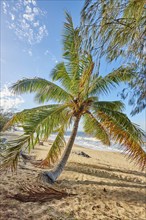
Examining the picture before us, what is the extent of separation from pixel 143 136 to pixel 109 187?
2429mm

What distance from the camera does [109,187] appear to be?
6879 mm

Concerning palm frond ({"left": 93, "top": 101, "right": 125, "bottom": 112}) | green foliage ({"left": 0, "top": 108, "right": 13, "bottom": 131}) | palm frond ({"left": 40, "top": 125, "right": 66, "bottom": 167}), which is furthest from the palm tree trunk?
green foliage ({"left": 0, "top": 108, "right": 13, "bottom": 131})

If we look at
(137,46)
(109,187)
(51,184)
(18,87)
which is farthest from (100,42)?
(109,187)

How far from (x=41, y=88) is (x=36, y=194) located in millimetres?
3450

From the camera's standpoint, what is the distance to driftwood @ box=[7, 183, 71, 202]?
4516 millimetres

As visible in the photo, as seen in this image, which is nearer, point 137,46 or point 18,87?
point 137,46

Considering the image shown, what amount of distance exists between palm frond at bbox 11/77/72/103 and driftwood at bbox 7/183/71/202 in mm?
3014

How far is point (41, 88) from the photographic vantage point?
6715mm

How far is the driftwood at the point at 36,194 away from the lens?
452cm

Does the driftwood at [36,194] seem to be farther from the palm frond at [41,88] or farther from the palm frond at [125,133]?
the palm frond at [41,88]

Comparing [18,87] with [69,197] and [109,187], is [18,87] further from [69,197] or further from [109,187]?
[109,187]

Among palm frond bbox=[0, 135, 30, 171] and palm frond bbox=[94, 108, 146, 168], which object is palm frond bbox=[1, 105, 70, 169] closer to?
palm frond bbox=[0, 135, 30, 171]

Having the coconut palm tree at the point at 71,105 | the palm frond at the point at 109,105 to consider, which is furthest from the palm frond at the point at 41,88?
the palm frond at the point at 109,105

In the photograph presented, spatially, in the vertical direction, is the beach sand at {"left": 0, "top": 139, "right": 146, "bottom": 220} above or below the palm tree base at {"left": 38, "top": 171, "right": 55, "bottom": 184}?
below
